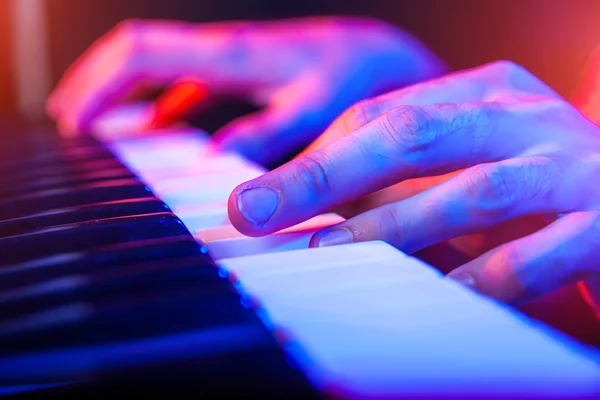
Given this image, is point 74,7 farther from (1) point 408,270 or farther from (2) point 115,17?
(1) point 408,270

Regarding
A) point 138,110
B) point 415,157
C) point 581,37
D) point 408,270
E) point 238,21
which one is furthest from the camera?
point 238,21

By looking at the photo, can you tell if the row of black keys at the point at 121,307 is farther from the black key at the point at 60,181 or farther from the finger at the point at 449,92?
the finger at the point at 449,92

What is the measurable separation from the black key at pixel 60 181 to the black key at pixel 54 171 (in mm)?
20

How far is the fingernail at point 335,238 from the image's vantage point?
1.99ft

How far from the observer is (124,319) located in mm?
411

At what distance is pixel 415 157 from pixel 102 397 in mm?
454

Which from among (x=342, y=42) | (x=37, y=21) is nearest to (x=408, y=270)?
(x=342, y=42)

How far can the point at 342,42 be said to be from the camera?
1825 mm

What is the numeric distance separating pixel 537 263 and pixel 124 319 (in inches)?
18.2

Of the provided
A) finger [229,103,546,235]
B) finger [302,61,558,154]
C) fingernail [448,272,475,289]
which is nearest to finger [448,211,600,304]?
fingernail [448,272,475,289]

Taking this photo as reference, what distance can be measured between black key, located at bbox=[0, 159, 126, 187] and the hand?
1.46ft

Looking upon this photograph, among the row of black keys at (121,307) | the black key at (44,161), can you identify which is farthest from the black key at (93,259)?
the black key at (44,161)

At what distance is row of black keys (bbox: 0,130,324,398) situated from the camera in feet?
1.19

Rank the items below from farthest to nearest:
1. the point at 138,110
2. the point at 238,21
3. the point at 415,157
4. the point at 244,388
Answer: the point at 238,21
the point at 138,110
the point at 415,157
the point at 244,388
